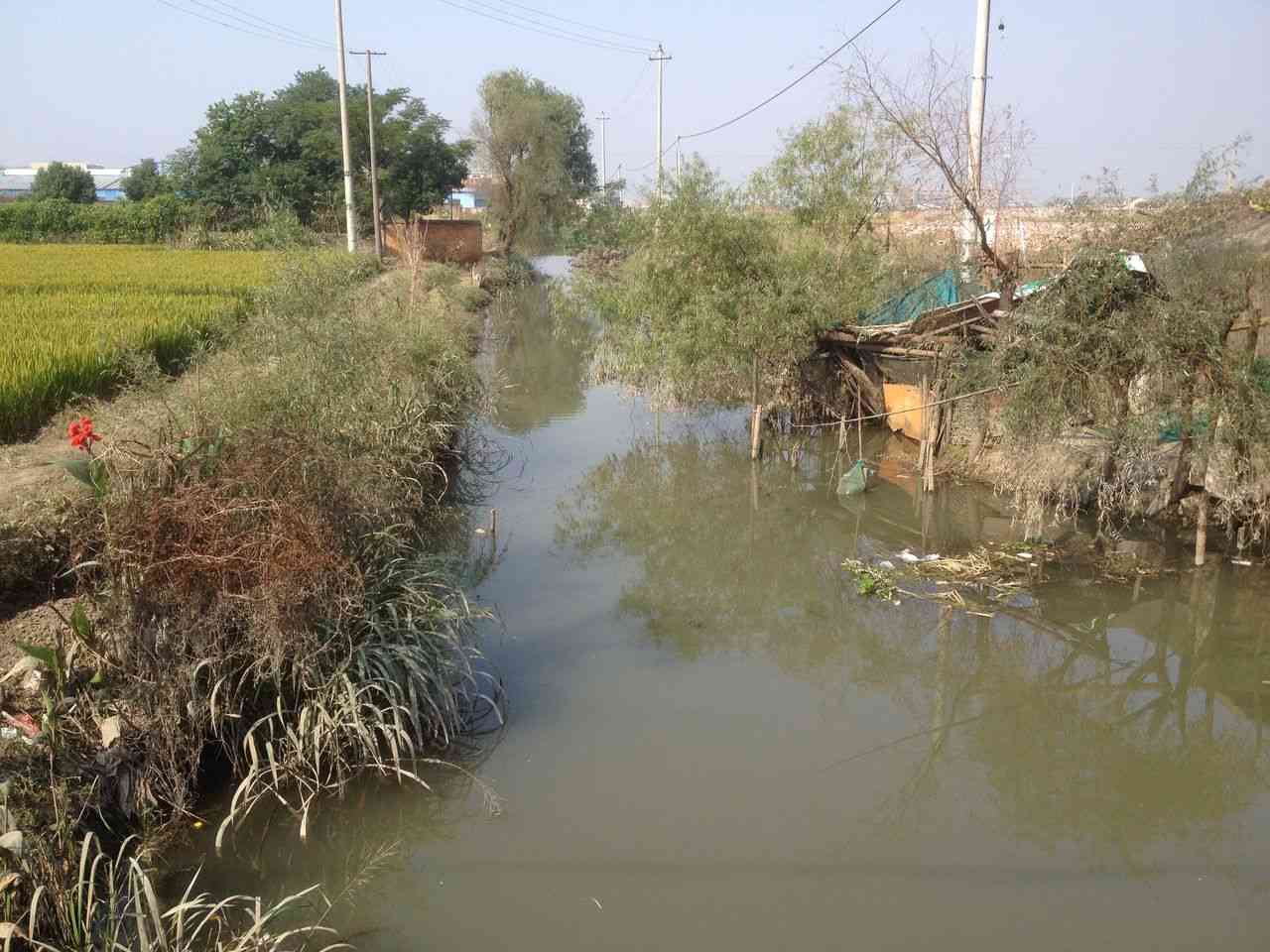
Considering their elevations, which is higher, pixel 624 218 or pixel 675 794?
pixel 624 218

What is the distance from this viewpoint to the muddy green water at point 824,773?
4496 millimetres

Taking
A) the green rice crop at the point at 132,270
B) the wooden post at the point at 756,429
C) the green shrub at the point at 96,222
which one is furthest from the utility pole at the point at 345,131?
the wooden post at the point at 756,429

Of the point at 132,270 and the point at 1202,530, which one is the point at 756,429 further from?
the point at 132,270

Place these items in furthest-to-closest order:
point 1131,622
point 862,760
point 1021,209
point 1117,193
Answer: point 1021,209, point 1117,193, point 1131,622, point 862,760

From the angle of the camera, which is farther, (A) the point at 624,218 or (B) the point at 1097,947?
(A) the point at 624,218

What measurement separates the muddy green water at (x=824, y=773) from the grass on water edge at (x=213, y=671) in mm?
370

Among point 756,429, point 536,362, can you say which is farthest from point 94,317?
point 756,429

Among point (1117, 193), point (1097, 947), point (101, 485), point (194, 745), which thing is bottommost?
point (1097, 947)

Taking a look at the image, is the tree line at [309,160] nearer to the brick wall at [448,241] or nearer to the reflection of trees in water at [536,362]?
the brick wall at [448,241]

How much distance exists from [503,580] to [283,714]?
331 cm

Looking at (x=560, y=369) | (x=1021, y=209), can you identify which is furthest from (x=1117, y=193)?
(x=560, y=369)

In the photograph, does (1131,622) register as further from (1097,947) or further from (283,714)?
(283,714)

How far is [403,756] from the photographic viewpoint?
17.9 ft

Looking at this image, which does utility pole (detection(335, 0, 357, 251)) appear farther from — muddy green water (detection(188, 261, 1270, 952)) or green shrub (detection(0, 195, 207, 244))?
muddy green water (detection(188, 261, 1270, 952))
